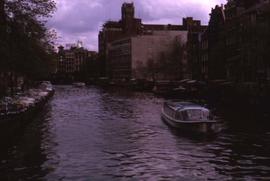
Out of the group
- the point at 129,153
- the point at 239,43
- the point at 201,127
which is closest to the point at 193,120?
the point at 201,127

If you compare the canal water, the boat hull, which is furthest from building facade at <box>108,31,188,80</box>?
the boat hull

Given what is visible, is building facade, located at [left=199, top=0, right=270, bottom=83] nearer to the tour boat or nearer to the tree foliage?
the tour boat

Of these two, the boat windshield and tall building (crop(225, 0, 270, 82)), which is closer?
the boat windshield

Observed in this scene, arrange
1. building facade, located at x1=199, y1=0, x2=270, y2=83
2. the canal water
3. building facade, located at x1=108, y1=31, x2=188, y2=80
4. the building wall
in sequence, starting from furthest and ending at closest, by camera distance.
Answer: the building wall < building facade, located at x1=108, y1=31, x2=188, y2=80 < building facade, located at x1=199, y1=0, x2=270, y2=83 < the canal water

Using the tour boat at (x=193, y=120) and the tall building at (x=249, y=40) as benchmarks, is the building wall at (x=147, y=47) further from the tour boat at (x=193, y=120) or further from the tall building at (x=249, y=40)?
the tour boat at (x=193, y=120)

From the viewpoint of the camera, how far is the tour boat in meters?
43.4

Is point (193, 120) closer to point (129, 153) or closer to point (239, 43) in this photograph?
point (129, 153)

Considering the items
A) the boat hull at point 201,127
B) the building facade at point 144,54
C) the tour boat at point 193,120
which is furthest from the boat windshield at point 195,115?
the building facade at point 144,54

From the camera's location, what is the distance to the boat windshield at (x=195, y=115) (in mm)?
45594

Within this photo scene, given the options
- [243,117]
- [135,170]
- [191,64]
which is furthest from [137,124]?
[191,64]

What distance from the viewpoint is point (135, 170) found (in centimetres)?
2980

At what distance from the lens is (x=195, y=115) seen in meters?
46.0

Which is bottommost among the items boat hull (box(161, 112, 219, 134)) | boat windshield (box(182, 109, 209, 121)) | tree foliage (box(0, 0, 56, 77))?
boat hull (box(161, 112, 219, 134))

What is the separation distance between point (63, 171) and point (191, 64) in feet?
308
